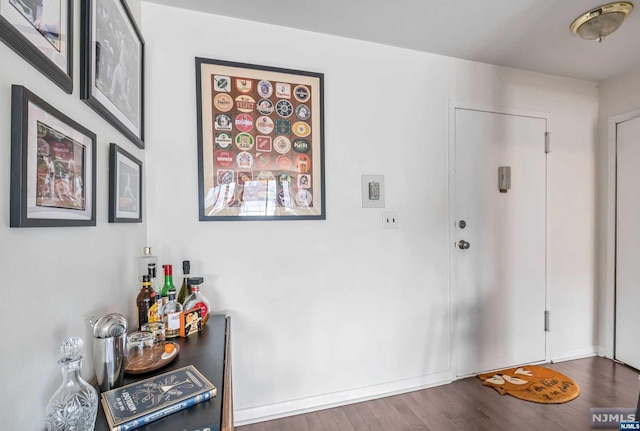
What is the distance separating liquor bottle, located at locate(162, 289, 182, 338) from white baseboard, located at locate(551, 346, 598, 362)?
2871mm

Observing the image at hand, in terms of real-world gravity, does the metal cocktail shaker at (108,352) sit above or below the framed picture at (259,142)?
below

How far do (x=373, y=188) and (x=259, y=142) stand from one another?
791 mm

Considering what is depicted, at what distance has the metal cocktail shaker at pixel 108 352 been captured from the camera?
0.80m

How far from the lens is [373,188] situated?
2.00m

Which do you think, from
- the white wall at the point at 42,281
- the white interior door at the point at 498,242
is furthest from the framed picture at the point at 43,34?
the white interior door at the point at 498,242

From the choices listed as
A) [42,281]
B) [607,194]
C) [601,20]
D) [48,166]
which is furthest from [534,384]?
[48,166]

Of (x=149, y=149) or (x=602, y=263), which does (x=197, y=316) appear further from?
(x=602, y=263)

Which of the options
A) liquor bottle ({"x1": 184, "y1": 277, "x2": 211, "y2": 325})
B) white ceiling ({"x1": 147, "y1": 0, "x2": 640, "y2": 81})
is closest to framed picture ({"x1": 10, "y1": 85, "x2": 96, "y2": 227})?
liquor bottle ({"x1": 184, "y1": 277, "x2": 211, "y2": 325})

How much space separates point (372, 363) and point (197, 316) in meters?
1.25

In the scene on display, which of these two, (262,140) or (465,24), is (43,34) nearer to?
(262,140)

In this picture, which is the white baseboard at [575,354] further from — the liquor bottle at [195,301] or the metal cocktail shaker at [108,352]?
the metal cocktail shaker at [108,352]

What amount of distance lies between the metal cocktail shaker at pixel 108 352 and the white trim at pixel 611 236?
135 inches

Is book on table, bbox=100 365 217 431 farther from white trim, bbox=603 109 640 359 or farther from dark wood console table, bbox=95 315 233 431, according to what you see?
white trim, bbox=603 109 640 359

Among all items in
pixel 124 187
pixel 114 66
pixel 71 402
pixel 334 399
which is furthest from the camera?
pixel 334 399
